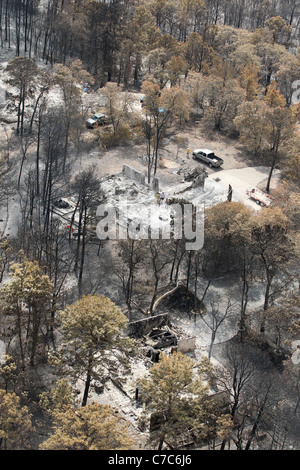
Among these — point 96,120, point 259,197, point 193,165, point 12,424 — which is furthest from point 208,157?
point 12,424

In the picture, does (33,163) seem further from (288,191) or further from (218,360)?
(218,360)

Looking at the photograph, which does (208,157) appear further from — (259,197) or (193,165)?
(259,197)

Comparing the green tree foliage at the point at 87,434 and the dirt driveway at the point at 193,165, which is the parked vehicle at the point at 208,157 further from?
the green tree foliage at the point at 87,434

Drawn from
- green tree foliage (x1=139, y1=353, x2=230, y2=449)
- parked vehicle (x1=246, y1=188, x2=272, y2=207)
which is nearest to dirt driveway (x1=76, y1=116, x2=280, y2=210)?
parked vehicle (x1=246, y1=188, x2=272, y2=207)

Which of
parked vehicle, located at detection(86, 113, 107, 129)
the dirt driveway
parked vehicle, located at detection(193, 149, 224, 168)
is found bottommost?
the dirt driveway

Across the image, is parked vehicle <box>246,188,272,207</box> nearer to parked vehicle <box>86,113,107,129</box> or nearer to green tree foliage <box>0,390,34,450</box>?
parked vehicle <box>86,113,107,129</box>

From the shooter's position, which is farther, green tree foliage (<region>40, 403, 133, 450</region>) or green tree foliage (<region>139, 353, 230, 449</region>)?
green tree foliage (<region>139, 353, 230, 449</region>)
